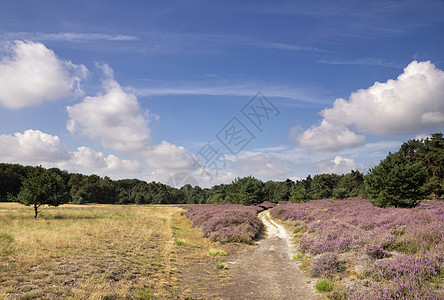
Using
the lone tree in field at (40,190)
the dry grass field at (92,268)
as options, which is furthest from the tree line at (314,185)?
the dry grass field at (92,268)

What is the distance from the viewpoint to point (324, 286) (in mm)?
8891

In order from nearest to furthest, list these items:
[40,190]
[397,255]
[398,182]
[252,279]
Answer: [397,255] < [252,279] < [398,182] < [40,190]

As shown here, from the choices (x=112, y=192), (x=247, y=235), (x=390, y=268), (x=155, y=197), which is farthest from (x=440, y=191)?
(x=112, y=192)

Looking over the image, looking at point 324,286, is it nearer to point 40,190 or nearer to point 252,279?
point 252,279

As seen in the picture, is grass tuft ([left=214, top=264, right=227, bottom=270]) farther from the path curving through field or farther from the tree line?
the tree line

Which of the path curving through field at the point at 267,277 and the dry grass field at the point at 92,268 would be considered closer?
the dry grass field at the point at 92,268

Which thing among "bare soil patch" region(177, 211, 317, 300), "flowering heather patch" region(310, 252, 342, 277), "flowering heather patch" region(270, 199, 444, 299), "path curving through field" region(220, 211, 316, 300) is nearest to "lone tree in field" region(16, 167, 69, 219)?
"bare soil patch" region(177, 211, 317, 300)

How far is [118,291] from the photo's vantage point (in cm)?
826

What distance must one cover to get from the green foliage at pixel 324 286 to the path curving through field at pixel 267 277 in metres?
0.29

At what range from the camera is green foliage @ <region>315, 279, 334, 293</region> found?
8758 millimetres

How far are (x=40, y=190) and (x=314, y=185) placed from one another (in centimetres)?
9225

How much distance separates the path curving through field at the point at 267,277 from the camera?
913 centimetres

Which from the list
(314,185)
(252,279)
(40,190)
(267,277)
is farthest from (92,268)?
(314,185)

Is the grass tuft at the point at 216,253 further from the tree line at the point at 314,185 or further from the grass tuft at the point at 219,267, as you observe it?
the tree line at the point at 314,185
